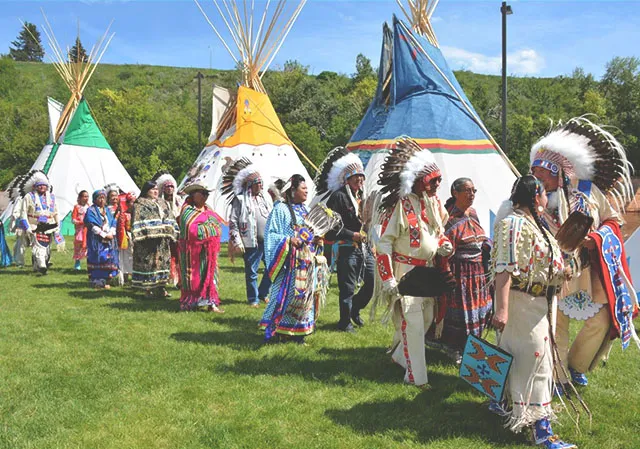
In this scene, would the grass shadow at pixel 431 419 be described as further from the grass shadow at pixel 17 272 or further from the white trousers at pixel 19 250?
the white trousers at pixel 19 250

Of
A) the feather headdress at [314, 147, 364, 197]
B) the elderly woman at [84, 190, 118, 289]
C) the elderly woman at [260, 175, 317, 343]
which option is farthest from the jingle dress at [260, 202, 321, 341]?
the elderly woman at [84, 190, 118, 289]

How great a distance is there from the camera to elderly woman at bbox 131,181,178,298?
7371mm

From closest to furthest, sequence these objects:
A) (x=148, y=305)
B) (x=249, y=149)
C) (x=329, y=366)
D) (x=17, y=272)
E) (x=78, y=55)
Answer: (x=329, y=366) < (x=148, y=305) < (x=17, y=272) < (x=249, y=149) < (x=78, y=55)

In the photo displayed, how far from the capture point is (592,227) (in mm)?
3844

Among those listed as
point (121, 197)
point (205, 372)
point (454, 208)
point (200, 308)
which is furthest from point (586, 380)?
point (121, 197)

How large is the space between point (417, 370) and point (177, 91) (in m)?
56.5

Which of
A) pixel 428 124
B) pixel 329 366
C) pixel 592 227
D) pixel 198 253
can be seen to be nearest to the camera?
pixel 592 227

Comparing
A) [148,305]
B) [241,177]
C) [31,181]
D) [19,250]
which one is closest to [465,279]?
[241,177]

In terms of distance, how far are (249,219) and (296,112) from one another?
27.4m

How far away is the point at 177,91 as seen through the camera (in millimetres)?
56062

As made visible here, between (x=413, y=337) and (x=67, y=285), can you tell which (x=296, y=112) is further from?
(x=413, y=337)

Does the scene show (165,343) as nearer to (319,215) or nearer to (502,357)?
(319,215)

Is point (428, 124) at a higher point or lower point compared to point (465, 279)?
higher

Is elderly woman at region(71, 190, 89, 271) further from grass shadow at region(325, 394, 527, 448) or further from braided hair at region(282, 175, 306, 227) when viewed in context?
grass shadow at region(325, 394, 527, 448)
